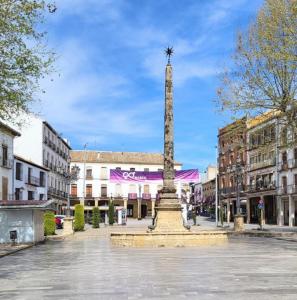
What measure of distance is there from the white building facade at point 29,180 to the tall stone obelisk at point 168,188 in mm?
24057

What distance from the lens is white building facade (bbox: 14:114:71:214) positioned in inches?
2354

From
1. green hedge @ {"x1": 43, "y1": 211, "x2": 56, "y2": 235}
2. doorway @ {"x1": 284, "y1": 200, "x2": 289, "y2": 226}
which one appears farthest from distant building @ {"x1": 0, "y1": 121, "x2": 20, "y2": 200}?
doorway @ {"x1": 284, "y1": 200, "x2": 289, "y2": 226}

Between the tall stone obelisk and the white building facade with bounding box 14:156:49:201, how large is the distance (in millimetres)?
24057

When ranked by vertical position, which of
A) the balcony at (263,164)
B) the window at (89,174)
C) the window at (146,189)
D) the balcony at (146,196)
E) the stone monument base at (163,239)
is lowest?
the stone monument base at (163,239)

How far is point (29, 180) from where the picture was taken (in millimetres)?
51562

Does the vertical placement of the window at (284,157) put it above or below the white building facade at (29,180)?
above

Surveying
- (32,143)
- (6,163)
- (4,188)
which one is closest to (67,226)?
(4,188)

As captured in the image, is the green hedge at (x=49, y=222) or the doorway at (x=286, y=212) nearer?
the green hedge at (x=49, y=222)

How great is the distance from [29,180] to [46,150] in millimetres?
11657

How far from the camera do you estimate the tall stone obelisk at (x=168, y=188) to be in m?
24.6

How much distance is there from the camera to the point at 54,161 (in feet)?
223

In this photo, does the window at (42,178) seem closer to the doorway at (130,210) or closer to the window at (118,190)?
the window at (118,190)

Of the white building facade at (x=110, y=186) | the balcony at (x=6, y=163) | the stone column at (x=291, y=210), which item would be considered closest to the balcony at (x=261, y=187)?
the stone column at (x=291, y=210)

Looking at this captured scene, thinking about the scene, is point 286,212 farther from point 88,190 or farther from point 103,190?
point 88,190
